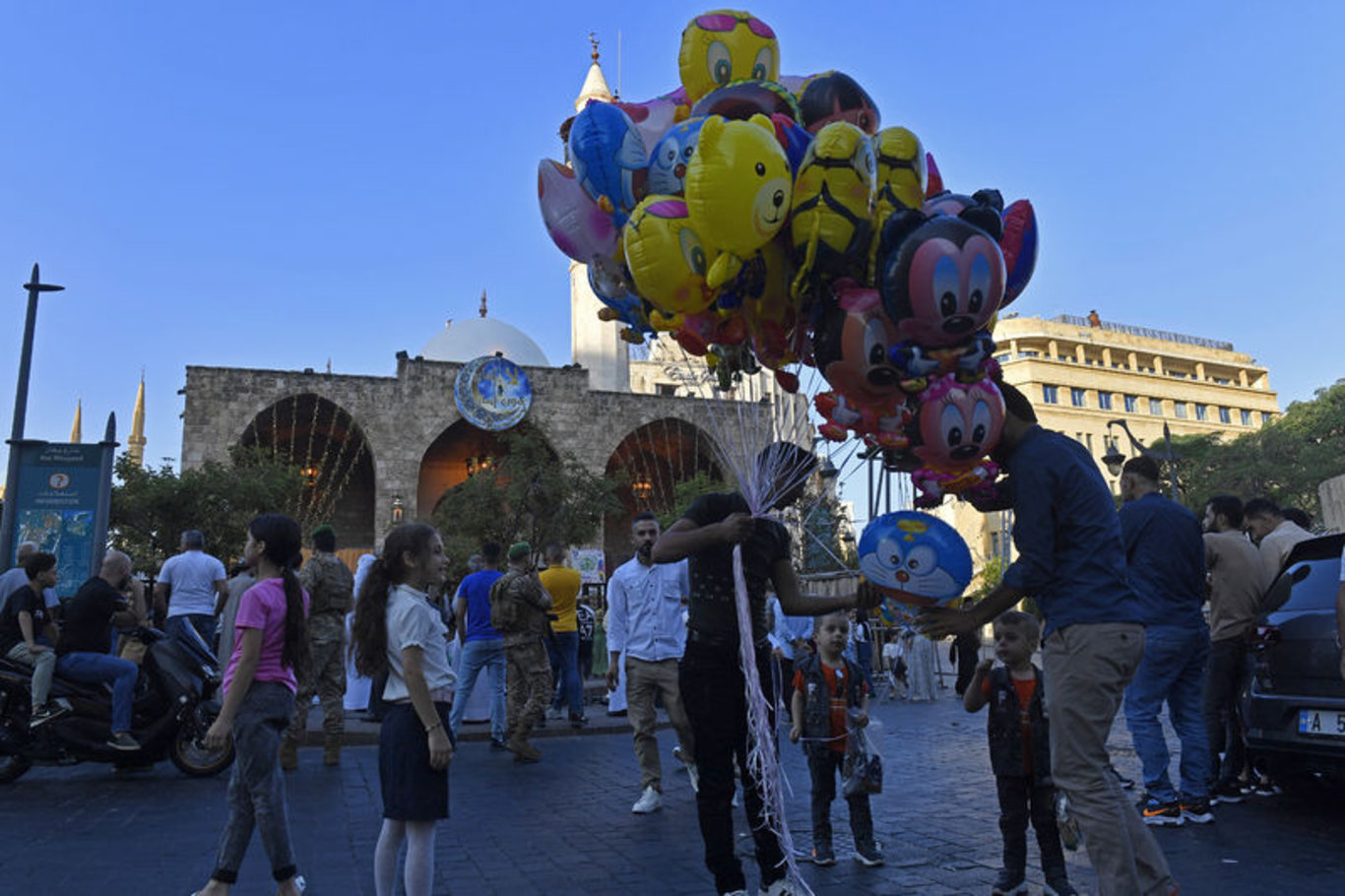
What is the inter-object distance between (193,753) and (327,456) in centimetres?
3326

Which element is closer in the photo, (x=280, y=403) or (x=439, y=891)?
(x=439, y=891)

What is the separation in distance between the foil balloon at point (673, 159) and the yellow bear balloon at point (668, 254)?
0.42 ft

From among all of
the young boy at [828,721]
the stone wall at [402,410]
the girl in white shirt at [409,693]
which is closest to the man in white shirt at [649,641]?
the young boy at [828,721]

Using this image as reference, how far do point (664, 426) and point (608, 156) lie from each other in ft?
107

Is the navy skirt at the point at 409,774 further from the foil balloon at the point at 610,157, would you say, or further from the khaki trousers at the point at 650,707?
the foil balloon at the point at 610,157

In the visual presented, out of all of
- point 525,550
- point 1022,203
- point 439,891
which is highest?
point 1022,203

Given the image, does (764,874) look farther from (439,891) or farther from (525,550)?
(525,550)

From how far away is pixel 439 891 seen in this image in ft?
13.7

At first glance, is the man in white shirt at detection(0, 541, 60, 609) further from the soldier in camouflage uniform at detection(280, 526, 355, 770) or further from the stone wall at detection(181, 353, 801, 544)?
the stone wall at detection(181, 353, 801, 544)

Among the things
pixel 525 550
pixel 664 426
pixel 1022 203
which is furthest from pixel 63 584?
pixel 664 426

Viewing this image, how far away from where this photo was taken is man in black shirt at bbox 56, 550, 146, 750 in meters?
7.11

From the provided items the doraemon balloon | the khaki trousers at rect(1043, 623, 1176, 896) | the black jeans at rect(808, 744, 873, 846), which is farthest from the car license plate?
the doraemon balloon

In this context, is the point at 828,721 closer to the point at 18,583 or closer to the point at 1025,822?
the point at 1025,822

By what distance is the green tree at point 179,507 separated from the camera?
24859 mm
